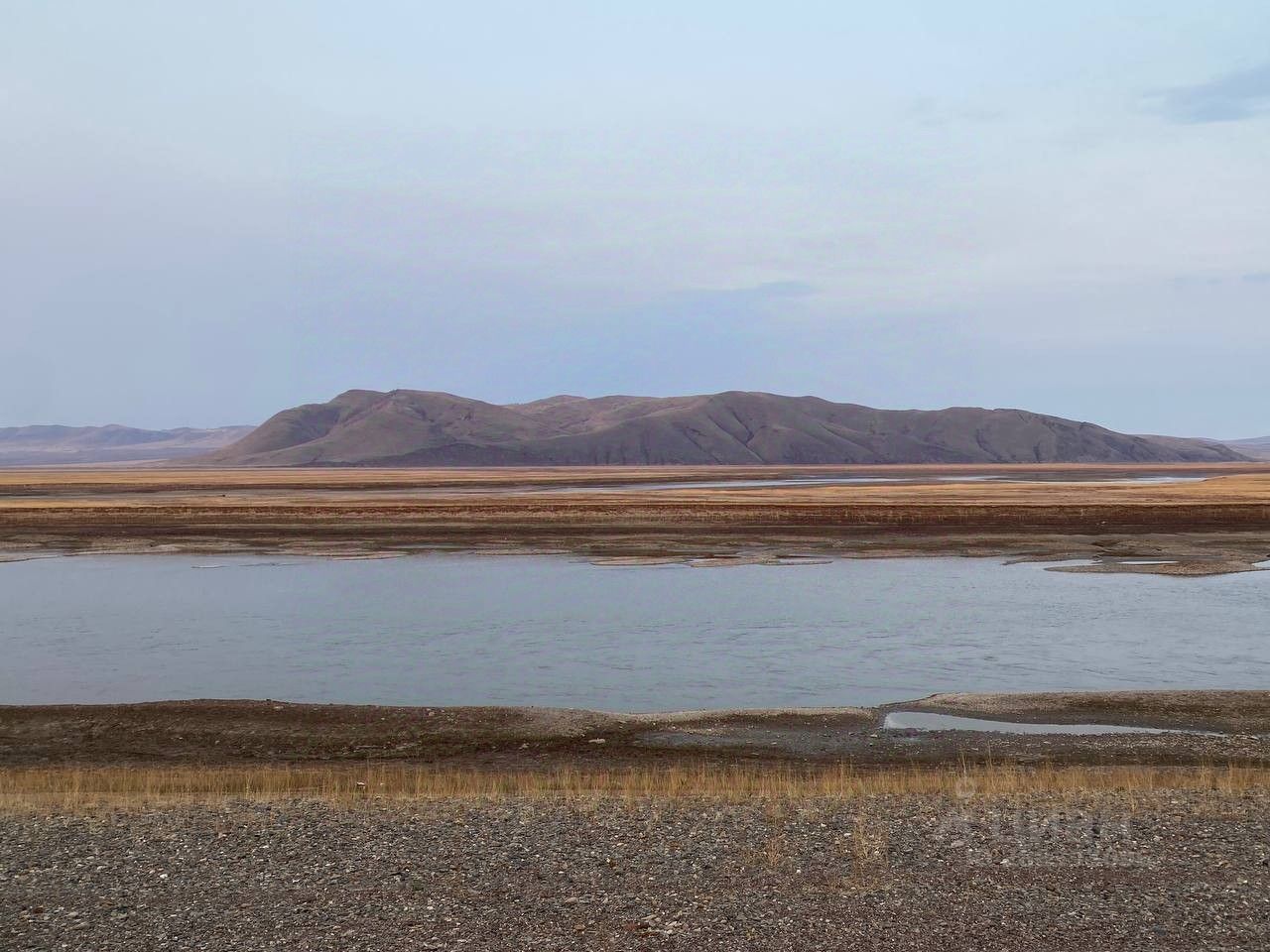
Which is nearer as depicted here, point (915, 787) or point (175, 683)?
point (915, 787)

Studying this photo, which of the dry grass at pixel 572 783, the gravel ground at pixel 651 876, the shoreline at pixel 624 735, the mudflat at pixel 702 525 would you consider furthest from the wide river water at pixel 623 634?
the gravel ground at pixel 651 876

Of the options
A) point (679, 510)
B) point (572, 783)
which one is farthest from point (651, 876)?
point (679, 510)

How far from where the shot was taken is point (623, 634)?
26234 mm

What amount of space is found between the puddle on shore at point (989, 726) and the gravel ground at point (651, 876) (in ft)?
16.4

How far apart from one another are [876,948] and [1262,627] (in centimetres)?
2176

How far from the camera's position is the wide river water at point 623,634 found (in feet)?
67.5

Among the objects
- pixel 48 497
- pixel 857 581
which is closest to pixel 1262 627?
pixel 857 581

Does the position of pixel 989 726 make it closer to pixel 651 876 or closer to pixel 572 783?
pixel 572 783

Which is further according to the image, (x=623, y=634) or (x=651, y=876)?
(x=623, y=634)

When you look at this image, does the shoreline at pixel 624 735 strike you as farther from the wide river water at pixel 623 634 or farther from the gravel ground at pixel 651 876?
the gravel ground at pixel 651 876

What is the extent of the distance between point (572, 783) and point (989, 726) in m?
6.87

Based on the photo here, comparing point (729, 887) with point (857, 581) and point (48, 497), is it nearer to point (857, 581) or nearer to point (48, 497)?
point (857, 581)

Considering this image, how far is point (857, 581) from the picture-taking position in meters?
35.7

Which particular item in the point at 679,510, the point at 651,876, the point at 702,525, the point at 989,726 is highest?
the point at 679,510
